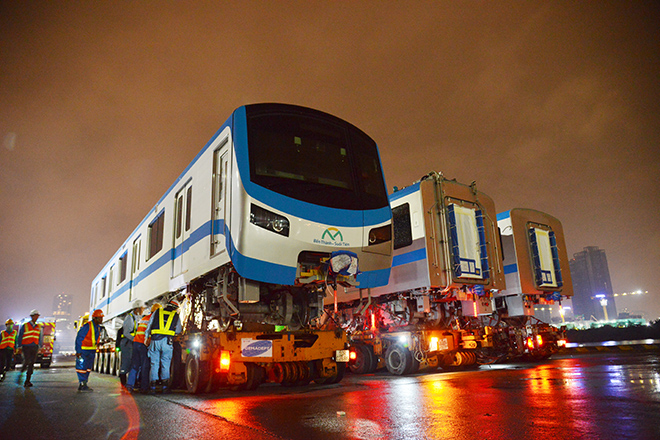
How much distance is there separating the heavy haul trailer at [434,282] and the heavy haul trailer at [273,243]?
2603 millimetres

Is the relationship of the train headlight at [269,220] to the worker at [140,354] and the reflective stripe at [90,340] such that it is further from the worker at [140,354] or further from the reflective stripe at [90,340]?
the reflective stripe at [90,340]

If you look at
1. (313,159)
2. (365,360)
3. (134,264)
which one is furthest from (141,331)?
(365,360)

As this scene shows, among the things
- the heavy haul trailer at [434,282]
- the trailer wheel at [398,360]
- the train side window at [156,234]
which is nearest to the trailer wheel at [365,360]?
the heavy haul trailer at [434,282]

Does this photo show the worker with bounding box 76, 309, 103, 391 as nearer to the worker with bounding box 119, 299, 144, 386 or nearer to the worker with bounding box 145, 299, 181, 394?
the worker with bounding box 119, 299, 144, 386

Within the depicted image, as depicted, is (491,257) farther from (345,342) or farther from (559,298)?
(345,342)

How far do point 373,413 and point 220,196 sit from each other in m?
3.62

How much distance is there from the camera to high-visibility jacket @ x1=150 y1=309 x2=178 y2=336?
7.75m

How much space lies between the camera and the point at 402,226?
10.4 metres

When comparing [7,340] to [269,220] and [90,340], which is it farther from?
[269,220]

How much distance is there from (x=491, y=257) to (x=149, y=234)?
7921 mm

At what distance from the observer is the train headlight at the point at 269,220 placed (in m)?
5.82

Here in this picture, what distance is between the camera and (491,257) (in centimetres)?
1053

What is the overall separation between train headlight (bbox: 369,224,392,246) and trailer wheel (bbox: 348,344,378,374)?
4.97 meters

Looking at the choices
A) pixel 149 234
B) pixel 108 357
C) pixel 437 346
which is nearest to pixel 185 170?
pixel 149 234
